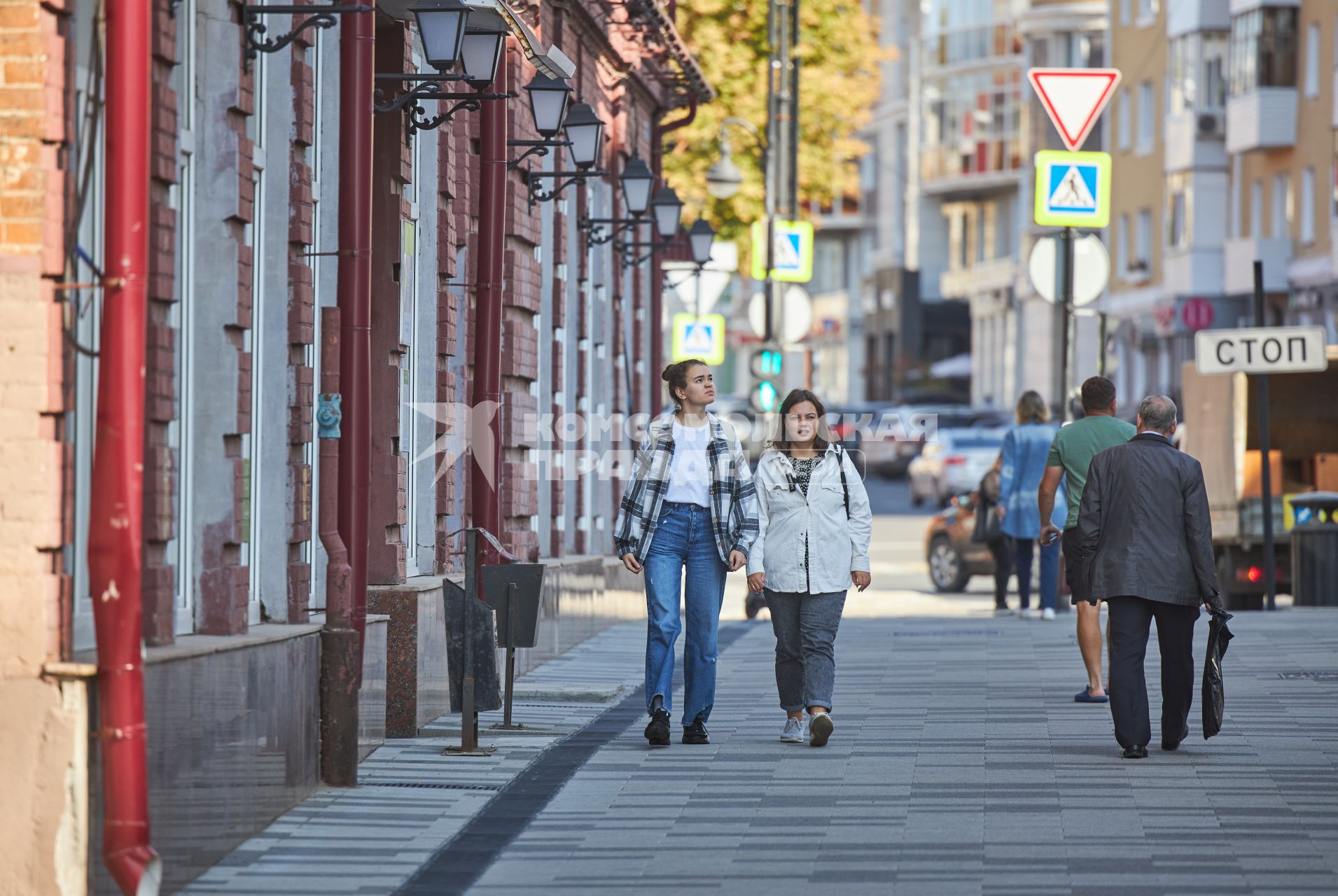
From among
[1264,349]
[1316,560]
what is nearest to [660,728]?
[1264,349]

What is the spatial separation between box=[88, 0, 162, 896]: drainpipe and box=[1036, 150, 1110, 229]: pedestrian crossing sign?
13.5 m

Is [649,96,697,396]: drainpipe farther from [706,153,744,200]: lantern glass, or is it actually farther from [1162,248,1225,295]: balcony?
[1162,248,1225,295]: balcony

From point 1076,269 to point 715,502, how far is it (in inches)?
383

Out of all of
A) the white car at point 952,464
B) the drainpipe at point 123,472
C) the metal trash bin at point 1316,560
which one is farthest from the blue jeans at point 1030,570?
the white car at point 952,464

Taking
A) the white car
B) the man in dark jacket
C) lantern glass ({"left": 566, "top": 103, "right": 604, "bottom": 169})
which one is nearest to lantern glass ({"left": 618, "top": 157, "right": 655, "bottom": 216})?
lantern glass ({"left": 566, "top": 103, "right": 604, "bottom": 169})

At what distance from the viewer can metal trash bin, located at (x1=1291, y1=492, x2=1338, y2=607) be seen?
22.1 meters

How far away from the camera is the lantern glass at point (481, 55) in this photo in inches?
500

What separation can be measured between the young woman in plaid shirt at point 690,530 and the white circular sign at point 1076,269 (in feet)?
30.5

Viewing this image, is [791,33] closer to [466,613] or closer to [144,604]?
[466,613]

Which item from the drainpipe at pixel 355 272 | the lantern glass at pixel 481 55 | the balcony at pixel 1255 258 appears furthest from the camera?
the balcony at pixel 1255 258

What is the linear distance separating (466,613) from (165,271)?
3481 millimetres

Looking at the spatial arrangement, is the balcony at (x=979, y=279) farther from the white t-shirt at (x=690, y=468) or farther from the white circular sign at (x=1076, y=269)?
the white t-shirt at (x=690, y=468)

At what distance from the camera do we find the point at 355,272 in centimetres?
1080

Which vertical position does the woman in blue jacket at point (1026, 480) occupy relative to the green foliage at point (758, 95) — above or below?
below
